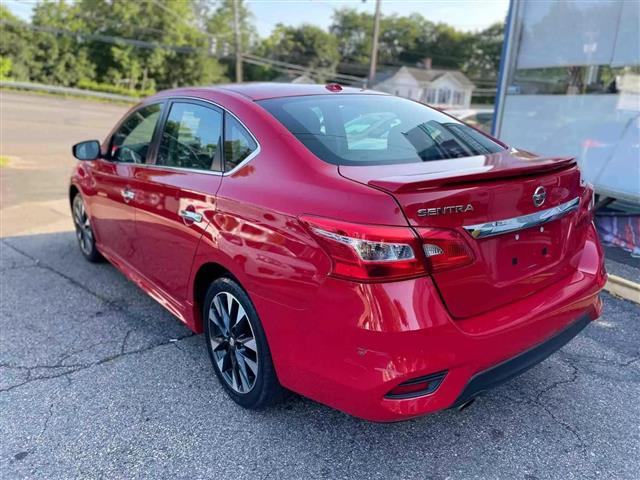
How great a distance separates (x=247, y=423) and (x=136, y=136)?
7.87ft

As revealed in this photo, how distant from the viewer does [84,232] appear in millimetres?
5004

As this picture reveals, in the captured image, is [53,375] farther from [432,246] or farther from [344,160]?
[432,246]

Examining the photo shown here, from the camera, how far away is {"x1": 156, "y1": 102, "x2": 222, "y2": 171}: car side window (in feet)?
9.71

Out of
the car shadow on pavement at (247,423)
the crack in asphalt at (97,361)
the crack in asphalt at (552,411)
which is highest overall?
the crack in asphalt at (552,411)

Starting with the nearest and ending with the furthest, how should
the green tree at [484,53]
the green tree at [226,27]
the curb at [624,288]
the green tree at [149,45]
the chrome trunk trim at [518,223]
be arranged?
the chrome trunk trim at [518,223]
the curb at [624,288]
the green tree at [149,45]
the green tree at [226,27]
the green tree at [484,53]

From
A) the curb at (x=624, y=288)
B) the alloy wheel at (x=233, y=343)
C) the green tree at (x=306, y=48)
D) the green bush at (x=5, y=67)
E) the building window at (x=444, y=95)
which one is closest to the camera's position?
the alloy wheel at (x=233, y=343)

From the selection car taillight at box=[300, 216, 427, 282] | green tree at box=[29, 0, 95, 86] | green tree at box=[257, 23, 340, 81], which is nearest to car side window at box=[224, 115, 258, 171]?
car taillight at box=[300, 216, 427, 282]

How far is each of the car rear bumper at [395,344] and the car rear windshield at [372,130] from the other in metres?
0.73

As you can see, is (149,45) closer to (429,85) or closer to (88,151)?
(429,85)

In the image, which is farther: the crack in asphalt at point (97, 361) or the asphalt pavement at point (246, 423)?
the crack in asphalt at point (97, 361)

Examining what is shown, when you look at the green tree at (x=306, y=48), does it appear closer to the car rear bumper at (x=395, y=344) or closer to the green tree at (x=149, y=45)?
the green tree at (x=149, y=45)

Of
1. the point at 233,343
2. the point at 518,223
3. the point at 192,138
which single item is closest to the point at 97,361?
the point at 233,343

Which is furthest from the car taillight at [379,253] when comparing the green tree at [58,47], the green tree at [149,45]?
the green tree at [149,45]

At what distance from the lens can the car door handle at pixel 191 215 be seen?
9.32 feet
